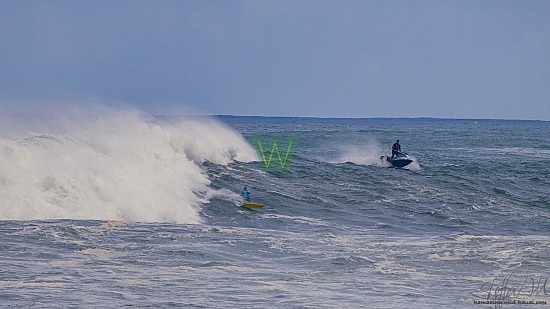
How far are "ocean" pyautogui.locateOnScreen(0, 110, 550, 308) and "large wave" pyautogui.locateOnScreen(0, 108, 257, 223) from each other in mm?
73

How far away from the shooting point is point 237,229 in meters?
21.9

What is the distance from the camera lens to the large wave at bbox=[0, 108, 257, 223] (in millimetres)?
23562

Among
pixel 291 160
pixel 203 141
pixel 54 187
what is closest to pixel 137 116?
pixel 203 141

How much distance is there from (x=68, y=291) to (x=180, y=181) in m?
17.1

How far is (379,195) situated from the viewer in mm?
32281

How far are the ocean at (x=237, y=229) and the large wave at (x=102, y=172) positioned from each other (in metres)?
0.07

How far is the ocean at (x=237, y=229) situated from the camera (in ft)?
46.4

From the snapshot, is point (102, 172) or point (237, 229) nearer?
point (237, 229)

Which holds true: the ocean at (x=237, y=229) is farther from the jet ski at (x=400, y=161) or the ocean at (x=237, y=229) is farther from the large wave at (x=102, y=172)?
the jet ski at (x=400, y=161)

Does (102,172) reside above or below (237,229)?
above

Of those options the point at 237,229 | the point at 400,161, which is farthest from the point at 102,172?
the point at 400,161

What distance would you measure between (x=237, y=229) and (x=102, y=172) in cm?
715

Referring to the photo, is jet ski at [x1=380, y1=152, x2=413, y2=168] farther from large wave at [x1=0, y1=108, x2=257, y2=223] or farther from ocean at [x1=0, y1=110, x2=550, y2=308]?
large wave at [x1=0, y1=108, x2=257, y2=223]

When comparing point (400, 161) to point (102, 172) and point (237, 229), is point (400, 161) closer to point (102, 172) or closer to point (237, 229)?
point (102, 172)
